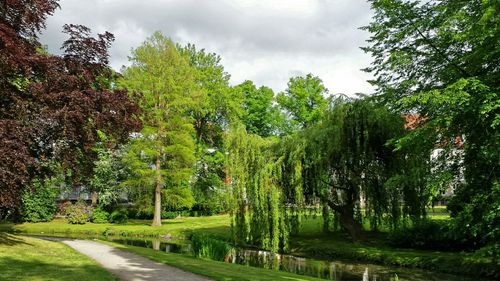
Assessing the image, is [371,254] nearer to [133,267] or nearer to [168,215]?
[133,267]

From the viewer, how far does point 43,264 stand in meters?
11.6

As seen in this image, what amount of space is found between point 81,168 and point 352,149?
12.2 metres

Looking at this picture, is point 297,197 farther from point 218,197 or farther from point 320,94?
point 320,94

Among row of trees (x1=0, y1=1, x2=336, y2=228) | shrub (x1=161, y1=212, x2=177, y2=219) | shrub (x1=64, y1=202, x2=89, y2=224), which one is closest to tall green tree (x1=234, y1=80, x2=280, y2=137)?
row of trees (x1=0, y1=1, x2=336, y2=228)

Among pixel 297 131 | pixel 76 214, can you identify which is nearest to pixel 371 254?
pixel 297 131

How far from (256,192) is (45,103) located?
10.2 meters

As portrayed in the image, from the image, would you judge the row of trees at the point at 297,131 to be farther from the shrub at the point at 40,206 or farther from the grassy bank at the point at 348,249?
the shrub at the point at 40,206

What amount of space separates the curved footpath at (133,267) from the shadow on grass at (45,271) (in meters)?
0.50

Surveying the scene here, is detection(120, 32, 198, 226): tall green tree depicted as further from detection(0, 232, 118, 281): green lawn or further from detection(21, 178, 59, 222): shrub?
detection(0, 232, 118, 281): green lawn

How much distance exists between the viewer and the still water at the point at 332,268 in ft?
49.5

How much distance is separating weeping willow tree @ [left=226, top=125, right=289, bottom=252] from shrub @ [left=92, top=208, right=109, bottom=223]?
19173 mm

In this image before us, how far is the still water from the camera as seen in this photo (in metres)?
15.1

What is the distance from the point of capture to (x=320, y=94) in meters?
46.7

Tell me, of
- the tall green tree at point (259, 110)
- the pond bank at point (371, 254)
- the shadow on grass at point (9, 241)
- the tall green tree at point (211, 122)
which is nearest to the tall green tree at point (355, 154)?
the pond bank at point (371, 254)
